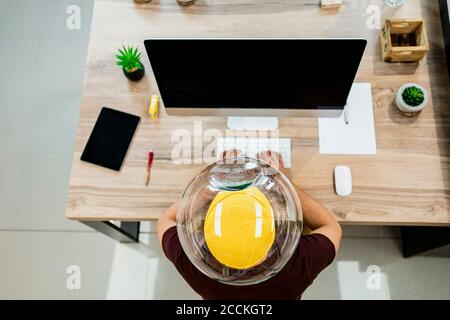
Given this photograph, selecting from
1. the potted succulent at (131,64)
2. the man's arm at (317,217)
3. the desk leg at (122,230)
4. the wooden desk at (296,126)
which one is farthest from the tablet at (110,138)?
the man's arm at (317,217)

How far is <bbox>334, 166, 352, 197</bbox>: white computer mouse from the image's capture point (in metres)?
1.21

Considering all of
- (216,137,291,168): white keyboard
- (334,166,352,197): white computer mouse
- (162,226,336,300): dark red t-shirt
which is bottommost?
(162,226,336,300): dark red t-shirt

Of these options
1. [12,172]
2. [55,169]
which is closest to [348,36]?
[55,169]

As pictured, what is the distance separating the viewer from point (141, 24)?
1.41 meters

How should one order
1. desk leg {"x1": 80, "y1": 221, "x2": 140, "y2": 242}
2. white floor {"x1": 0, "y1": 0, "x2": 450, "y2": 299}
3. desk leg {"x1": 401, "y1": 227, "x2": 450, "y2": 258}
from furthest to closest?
1. white floor {"x1": 0, "y1": 0, "x2": 450, "y2": 299}
2. desk leg {"x1": 80, "y1": 221, "x2": 140, "y2": 242}
3. desk leg {"x1": 401, "y1": 227, "x2": 450, "y2": 258}

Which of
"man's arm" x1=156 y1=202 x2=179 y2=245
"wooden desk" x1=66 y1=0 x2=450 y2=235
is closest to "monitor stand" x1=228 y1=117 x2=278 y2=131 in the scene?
"wooden desk" x1=66 y1=0 x2=450 y2=235

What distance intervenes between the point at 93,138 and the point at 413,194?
1066 mm

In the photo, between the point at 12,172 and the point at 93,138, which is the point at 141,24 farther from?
the point at 12,172

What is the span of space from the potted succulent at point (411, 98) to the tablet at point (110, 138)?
2.86 feet

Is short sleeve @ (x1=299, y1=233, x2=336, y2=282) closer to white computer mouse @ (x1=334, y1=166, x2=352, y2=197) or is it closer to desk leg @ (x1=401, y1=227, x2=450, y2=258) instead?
white computer mouse @ (x1=334, y1=166, x2=352, y2=197)

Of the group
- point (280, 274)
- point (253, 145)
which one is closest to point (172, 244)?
point (280, 274)

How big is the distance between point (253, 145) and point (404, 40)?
0.64 m

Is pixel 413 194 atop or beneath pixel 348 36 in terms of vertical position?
beneath

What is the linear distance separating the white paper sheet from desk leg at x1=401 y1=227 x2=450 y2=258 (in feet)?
1.61
